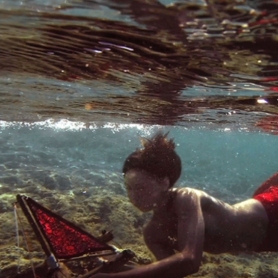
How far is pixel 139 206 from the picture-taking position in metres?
5.39

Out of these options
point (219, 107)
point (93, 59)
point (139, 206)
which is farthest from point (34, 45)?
point (219, 107)

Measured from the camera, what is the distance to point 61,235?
499 centimetres

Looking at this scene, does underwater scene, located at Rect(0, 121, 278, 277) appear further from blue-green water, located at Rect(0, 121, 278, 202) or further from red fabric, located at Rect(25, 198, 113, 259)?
red fabric, located at Rect(25, 198, 113, 259)

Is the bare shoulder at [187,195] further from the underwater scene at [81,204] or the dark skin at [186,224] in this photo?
the underwater scene at [81,204]

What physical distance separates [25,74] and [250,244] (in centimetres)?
747

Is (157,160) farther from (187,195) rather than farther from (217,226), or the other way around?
(217,226)

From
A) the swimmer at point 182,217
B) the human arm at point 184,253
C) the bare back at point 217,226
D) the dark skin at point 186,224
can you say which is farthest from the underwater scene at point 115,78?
the bare back at point 217,226

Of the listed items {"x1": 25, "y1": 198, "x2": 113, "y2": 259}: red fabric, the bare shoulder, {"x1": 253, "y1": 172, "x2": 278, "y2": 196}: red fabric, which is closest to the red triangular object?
{"x1": 25, "y1": 198, "x2": 113, "y2": 259}: red fabric

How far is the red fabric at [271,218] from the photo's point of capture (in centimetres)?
616

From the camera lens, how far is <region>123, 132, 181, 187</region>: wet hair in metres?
5.53

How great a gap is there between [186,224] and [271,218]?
2380mm

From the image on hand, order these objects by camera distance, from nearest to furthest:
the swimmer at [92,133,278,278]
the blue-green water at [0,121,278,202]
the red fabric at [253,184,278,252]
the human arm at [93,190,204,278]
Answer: the human arm at [93,190,204,278] → the swimmer at [92,133,278,278] → the red fabric at [253,184,278,252] → the blue-green water at [0,121,278,202]

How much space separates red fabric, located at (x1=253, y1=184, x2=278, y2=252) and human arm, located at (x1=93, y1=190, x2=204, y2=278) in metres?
2.07

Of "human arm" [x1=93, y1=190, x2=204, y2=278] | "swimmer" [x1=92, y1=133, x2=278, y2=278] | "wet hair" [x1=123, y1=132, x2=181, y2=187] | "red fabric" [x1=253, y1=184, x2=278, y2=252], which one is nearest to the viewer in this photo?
"human arm" [x1=93, y1=190, x2=204, y2=278]
